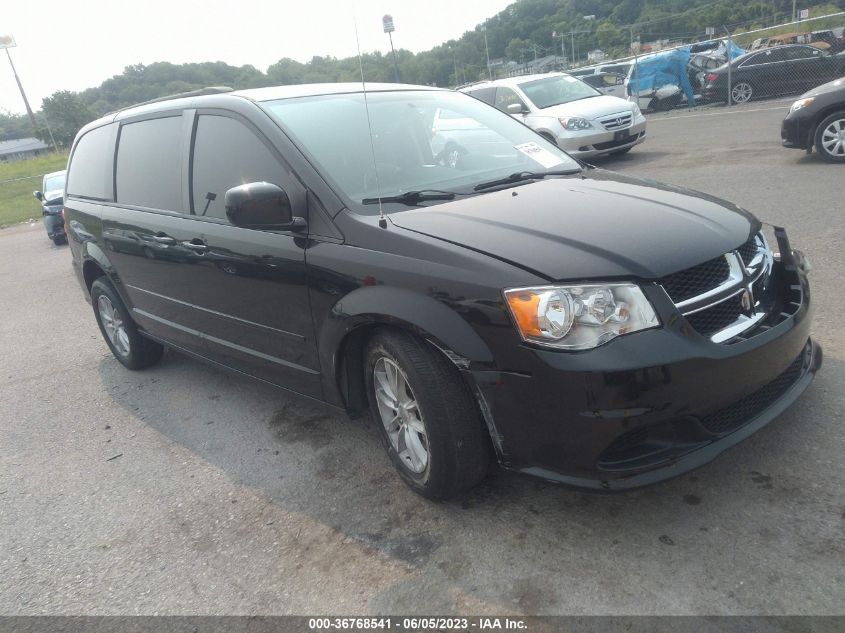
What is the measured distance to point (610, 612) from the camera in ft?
7.38

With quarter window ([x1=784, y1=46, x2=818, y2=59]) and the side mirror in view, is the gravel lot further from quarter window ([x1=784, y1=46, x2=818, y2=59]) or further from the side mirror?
quarter window ([x1=784, y1=46, x2=818, y2=59])

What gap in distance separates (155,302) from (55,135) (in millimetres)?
38081

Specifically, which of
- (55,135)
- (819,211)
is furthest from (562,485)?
(55,135)

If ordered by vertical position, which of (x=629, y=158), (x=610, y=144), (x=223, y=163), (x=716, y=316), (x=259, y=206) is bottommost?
(x=629, y=158)

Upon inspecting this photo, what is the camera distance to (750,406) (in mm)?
2664

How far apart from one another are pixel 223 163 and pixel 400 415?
1.73 metres

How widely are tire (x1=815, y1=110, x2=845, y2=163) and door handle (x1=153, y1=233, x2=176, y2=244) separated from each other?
829 centimetres

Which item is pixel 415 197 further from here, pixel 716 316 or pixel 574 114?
pixel 574 114

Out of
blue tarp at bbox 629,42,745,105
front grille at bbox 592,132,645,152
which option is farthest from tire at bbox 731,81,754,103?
front grille at bbox 592,132,645,152

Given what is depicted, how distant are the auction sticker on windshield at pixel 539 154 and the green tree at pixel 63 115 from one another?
104 feet

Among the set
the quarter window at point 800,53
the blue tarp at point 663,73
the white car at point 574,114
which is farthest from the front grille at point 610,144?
the blue tarp at point 663,73

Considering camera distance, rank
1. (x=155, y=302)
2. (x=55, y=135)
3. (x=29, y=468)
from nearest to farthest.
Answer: (x=29, y=468), (x=155, y=302), (x=55, y=135)

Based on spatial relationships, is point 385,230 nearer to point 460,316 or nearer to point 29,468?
point 460,316

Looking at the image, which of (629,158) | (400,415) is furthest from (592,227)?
(629,158)
